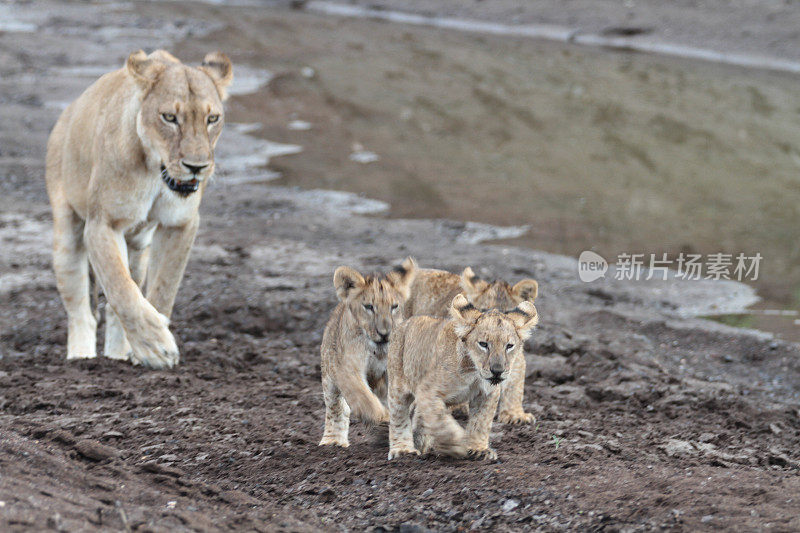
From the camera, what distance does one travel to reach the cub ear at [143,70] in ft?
20.4

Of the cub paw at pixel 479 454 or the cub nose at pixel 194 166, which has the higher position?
the cub nose at pixel 194 166

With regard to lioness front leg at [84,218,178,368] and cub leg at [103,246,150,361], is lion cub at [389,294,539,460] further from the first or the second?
cub leg at [103,246,150,361]

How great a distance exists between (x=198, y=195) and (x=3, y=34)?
70.9 ft

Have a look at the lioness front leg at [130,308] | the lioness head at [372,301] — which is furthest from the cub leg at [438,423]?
the lioness front leg at [130,308]

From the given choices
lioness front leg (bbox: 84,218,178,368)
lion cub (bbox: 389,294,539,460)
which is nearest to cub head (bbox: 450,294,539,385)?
lion cub (bbox: 389,294,539,460)

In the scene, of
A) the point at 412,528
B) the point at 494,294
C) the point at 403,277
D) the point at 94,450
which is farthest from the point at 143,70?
the point at 412,528

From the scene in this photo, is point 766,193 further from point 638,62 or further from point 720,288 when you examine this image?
point 638,62

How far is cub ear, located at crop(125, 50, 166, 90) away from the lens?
6230 millimetres

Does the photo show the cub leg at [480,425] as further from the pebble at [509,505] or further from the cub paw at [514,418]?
the cub paw at [514,418]

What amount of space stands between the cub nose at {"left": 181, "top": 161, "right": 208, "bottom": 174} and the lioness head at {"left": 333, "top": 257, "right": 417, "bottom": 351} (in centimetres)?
126

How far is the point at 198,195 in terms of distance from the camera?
665 centimetres

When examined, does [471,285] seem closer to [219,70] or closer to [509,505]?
[509,505]

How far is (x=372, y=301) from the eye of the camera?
5.18m

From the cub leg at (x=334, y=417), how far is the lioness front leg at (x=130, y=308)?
3.94 ft
